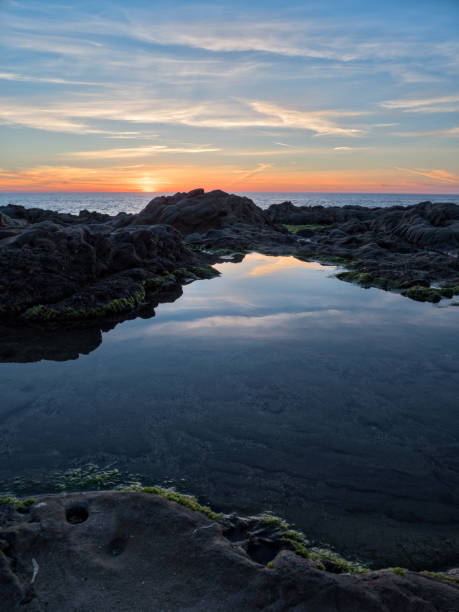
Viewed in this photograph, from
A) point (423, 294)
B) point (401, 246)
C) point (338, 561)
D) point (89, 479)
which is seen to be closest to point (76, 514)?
point (89, 479)

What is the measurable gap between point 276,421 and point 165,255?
2100 centimetres

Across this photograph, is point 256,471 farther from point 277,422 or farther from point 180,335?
point 180,335

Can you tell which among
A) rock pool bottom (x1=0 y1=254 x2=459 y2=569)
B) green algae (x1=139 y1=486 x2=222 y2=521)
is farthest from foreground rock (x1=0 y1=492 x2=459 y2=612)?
rock pool bottom (x1=0 y1=254 x2=459 y2=569)

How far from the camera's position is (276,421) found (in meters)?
9.36

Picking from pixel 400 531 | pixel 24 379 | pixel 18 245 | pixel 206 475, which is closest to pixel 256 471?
pixel 206 475

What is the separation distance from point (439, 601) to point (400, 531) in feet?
5.50

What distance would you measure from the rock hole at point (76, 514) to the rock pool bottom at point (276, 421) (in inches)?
43.6

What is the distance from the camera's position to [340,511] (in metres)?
6.68

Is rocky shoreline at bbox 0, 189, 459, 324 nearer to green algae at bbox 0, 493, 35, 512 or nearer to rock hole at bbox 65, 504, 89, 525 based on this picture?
green algae at bbox 0, 493, 35, 512

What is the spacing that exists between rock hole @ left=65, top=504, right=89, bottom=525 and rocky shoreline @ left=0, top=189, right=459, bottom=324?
→ 11919 millimetres

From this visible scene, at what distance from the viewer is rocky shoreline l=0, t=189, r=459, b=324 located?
59.6 feet

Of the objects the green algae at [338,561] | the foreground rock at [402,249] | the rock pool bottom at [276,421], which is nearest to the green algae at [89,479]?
the rock pool bottom at [276,421]

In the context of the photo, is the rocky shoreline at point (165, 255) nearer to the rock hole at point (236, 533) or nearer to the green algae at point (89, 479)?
the green algae at point (89, 479)

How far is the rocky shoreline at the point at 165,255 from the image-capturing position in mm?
18172
